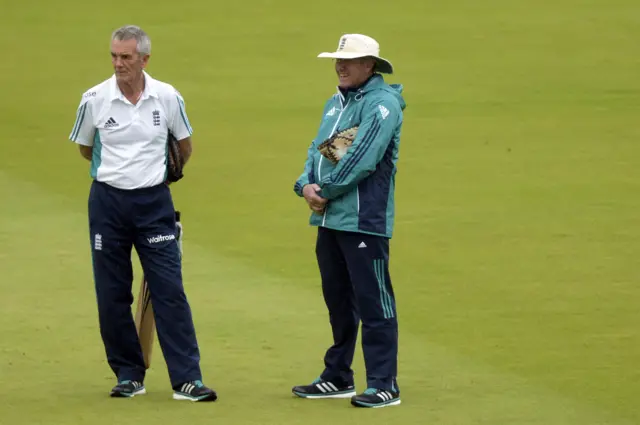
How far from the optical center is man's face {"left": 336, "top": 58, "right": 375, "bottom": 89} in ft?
24.9

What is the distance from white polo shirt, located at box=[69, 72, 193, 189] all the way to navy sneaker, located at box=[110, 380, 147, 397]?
3.43 ft

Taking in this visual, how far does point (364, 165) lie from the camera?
744cm

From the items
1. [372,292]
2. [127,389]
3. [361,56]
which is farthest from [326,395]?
[361,56]

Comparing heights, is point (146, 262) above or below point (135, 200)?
below

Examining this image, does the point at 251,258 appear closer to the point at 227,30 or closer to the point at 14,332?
the point at 14,332

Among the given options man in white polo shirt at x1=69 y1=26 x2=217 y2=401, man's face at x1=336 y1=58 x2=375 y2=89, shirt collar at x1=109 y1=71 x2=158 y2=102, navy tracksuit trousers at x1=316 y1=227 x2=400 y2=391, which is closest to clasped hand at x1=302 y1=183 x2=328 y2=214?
navy tracksuit trousers at x1=316 y1=227 x2=400 y2=391

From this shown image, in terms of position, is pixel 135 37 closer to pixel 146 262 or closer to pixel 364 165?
pixel 146 262

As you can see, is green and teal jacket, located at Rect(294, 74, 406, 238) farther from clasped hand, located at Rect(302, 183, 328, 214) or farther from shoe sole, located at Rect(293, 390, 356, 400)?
shoe sole, located at Rect(293, 390, 356, 400)

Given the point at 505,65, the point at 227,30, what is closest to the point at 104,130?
the point at 505,65

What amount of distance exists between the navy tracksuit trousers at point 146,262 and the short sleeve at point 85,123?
0.24 meters

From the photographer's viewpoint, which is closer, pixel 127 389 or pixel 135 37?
pixel 135 37

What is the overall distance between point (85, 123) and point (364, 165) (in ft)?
4.78

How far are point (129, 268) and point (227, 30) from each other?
524 inches

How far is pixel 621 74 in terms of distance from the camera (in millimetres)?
18750
